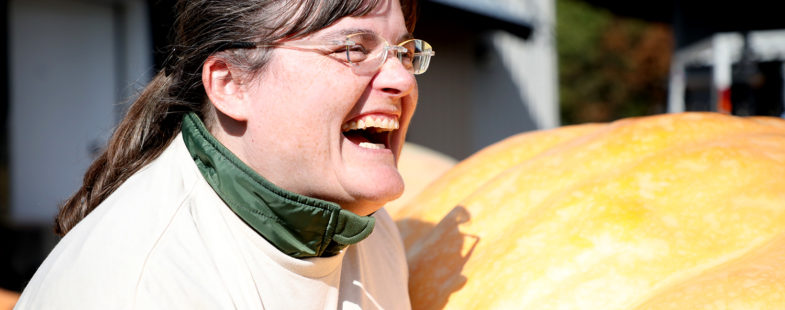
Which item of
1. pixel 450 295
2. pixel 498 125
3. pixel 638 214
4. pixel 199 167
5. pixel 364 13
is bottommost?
pixel 498 125

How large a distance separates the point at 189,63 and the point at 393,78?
1.34 feet

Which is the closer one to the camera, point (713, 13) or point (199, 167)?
point (199, 167)

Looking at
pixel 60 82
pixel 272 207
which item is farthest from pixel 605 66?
pixel 272 207

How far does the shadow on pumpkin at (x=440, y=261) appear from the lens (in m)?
1.85

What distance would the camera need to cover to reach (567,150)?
7.06 ft

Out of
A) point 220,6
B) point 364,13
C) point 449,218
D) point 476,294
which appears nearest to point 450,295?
point 476,294

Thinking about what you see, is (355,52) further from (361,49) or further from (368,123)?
(368,123)

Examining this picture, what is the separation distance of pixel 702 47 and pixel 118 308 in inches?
402

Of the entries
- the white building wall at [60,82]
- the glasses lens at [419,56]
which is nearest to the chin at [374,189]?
the glasses lens at [419,56]

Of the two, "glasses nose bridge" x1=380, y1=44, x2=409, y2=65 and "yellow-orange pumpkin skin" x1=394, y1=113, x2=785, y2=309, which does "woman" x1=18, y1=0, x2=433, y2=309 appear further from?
"yellow-orange pumpkin skin" x1=394, y1=113, x2=785, y2=309

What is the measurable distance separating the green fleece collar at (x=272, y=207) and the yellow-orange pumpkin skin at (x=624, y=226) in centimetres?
48

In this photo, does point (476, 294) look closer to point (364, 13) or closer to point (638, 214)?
point (638, 214)

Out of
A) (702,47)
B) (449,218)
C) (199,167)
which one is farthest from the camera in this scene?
(702,47)

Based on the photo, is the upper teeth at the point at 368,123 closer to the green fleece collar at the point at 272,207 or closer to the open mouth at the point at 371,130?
the open mouth at the point at 371,130
